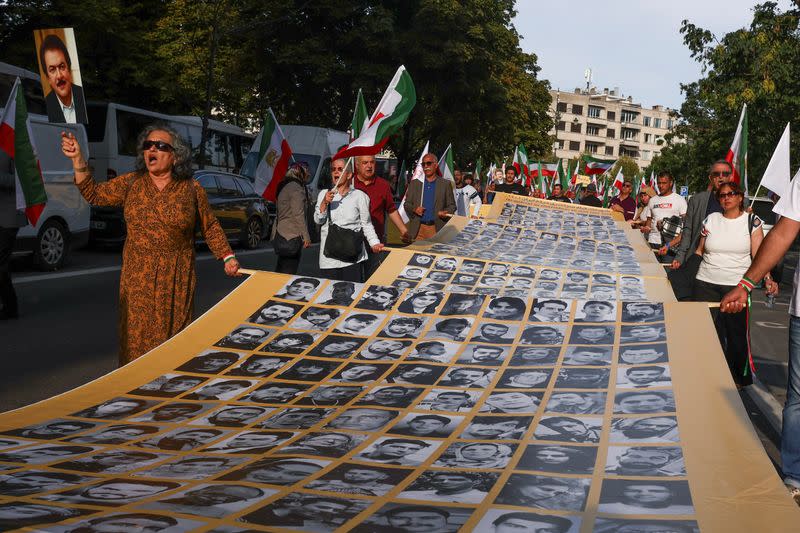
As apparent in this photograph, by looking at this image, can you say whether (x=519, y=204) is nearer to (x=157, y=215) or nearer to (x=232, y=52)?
(x=157, y=215)

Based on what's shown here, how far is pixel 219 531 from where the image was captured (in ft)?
8.50

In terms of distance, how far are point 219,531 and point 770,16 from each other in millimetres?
22051

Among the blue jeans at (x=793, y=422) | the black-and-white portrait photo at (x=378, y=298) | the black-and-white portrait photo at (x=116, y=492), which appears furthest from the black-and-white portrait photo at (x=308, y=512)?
the blue jeans at (x=793, y=422)

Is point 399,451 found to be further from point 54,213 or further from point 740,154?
point 54,213

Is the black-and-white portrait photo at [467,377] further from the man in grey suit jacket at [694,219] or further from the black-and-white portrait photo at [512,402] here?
the man in grey suit jacket at [694,219]

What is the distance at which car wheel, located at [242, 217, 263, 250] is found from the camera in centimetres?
2079

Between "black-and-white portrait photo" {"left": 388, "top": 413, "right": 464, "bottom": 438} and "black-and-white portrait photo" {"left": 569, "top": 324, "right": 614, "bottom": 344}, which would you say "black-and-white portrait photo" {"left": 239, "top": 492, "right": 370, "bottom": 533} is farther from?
"black-and-white portrait photo" {"left": 569, "top": 324, "right": 614, "bottom": 344}

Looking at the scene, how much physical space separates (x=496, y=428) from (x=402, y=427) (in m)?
0.37

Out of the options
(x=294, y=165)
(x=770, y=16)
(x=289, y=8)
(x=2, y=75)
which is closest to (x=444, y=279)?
(x=294, y=165)

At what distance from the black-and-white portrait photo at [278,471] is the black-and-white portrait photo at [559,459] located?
72 centimetres

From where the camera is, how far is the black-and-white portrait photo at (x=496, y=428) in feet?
11.5

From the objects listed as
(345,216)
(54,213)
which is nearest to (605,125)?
(54,213)

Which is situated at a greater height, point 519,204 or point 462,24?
point 462,24

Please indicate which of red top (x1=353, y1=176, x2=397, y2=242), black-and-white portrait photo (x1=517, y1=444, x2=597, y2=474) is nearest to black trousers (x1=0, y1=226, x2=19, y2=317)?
red top (x1=353, y1=176, x2=397, y2=242)
